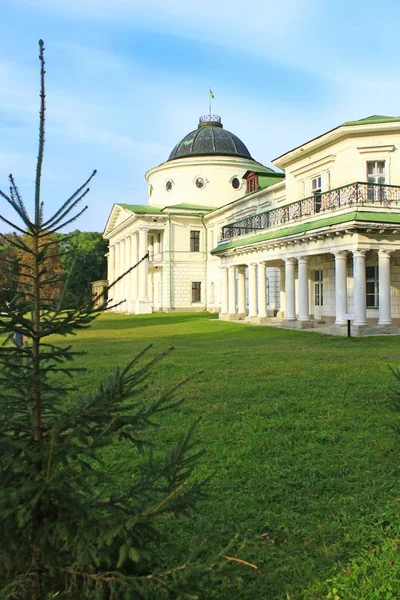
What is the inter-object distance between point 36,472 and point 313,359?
11230mm

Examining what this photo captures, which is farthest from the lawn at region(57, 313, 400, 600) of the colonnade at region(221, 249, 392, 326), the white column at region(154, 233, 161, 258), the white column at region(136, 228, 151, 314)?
the white column at region(154, 233, 161, 258)

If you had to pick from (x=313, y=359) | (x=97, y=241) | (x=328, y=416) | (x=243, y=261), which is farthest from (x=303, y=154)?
(x=97, y=241)

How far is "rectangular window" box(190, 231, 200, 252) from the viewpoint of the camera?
44375 mm

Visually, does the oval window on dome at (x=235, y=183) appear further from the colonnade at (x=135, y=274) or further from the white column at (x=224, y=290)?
the white column at (x=224, y=290)

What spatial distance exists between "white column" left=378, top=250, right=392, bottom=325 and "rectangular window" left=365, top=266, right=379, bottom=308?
2.44 metres

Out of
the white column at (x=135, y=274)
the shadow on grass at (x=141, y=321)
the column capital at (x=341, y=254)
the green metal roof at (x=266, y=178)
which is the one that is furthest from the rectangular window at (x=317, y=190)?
the white column at (x=135, y=274)

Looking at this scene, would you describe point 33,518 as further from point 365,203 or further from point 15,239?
point 365,203

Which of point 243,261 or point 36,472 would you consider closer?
point 36,472

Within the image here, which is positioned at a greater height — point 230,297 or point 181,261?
point 181,261

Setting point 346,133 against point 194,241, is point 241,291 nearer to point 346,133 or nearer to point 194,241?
point 346,133

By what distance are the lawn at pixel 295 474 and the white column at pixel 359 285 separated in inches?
290

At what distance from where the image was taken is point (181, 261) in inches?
1727

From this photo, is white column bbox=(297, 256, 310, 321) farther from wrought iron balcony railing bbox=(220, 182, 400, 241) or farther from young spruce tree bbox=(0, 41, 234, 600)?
young spruce tree bbox=(0, 41, 234, 600)

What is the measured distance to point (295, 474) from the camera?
16.5 feet
